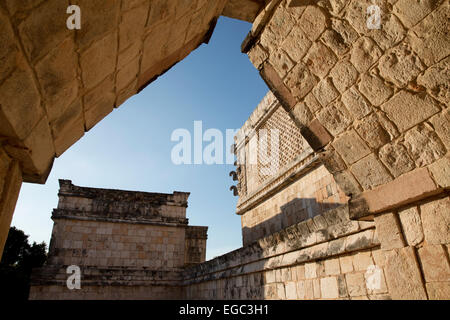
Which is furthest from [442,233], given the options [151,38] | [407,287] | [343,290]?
[151,38]

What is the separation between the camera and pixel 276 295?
4.80m

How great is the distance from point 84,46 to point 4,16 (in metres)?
0.49

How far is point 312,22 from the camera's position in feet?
9.36

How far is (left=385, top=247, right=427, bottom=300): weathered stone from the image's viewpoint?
2.38 metres

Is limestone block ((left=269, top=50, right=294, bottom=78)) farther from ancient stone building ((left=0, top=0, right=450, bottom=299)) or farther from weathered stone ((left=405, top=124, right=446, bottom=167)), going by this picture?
weathered stone ((left=405, top=124, right=446, bottom=167))

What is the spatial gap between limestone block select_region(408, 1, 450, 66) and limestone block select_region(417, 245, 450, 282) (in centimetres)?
151

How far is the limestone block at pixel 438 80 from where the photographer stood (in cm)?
217

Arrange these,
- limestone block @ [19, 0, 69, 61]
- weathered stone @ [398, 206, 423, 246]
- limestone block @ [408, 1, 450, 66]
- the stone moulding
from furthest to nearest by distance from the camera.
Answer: the stone moulding
weathered stone @ [398, 206, 423, 246]
limestone block @ [408, 1, 450, 66]
limestone block @ [19, 0, 69, 61]

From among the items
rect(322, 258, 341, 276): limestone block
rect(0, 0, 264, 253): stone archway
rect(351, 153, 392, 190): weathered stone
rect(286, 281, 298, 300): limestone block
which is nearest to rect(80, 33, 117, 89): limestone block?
rect(0, 0, 264, 253): stone archway

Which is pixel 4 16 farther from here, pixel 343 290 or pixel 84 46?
pixel 343 290

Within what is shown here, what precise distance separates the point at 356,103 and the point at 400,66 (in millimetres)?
482

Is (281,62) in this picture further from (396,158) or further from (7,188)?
(7,188)

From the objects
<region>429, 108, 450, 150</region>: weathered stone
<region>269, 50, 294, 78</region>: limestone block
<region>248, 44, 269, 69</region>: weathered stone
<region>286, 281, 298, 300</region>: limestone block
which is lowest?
<region>286, 281, 298, 300</region>: limestone block

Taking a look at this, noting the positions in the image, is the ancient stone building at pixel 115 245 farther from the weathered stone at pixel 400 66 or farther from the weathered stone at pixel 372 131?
the weathered stone at pixel 400 66
